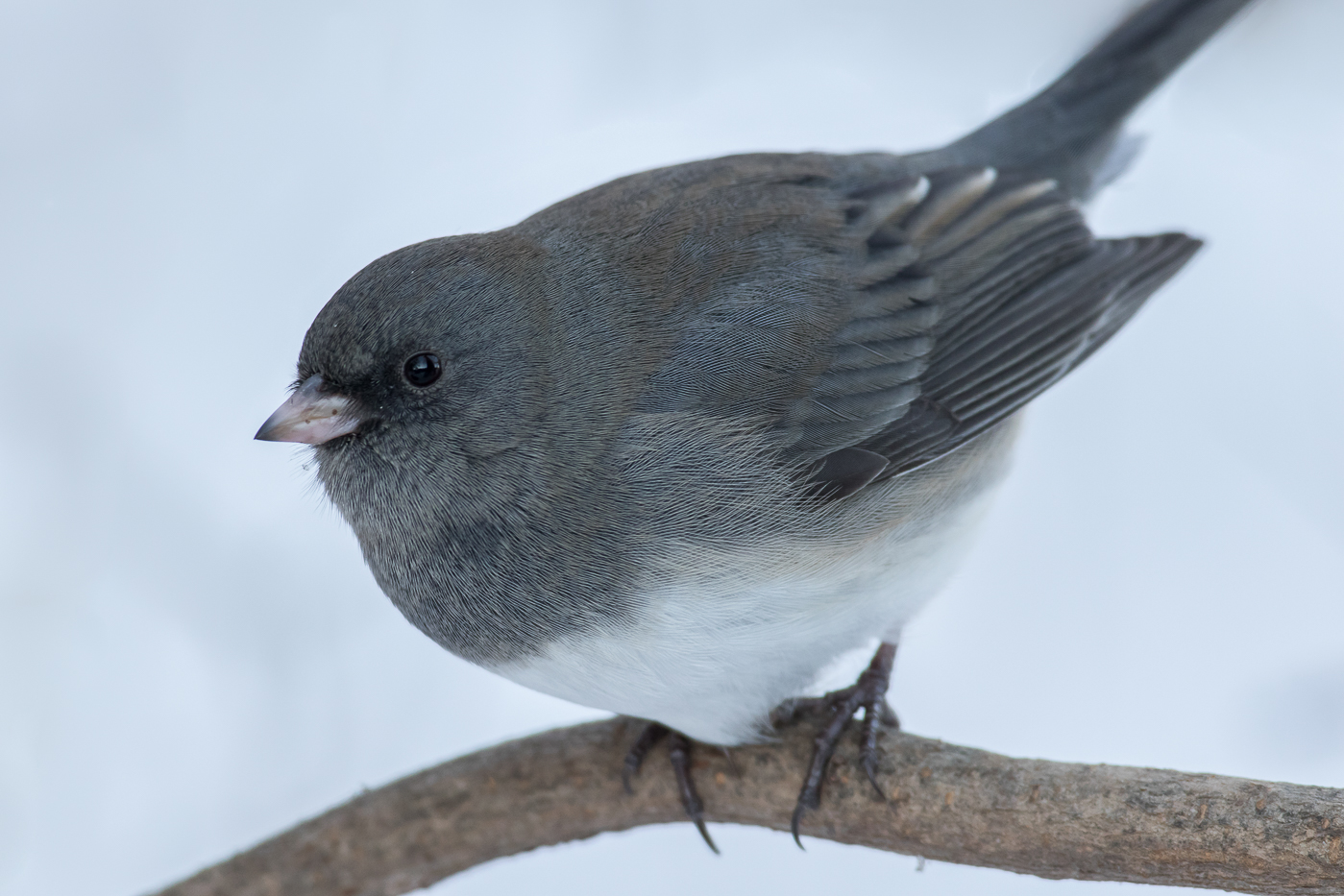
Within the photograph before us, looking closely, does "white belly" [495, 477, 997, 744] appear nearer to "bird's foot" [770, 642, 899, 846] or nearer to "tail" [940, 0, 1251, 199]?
"bird's foot" [770, 642, 899, 846]

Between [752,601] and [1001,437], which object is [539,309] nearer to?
[752,601]

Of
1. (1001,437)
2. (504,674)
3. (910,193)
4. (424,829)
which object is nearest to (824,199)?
(910,193)

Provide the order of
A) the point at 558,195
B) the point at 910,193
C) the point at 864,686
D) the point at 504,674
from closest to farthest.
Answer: the point at 504,674 < the point at 864,686 < the point at 910,193 < the point at 558,195

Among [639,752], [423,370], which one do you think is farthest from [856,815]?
[423,370]

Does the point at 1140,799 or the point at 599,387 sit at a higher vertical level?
the point at 599,387

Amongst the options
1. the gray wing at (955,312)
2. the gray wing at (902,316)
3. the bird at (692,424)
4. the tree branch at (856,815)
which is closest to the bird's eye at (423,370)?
the bird at (692,424)

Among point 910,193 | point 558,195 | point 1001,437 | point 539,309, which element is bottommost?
point 1001,437

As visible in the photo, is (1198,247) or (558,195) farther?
(558,195)

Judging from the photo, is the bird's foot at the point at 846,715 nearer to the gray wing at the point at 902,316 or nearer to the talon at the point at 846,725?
the talon at the point at 846,725
